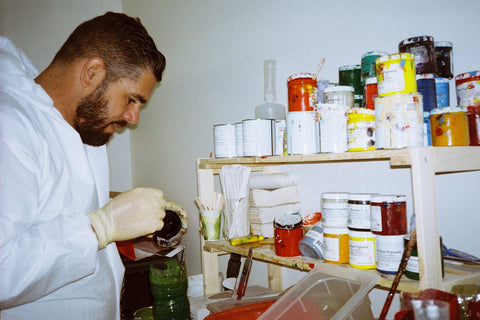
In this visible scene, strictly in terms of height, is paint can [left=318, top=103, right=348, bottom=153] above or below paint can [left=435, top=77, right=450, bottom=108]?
below

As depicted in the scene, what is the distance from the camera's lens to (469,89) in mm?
944

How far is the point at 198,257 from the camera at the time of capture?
7.25 ft

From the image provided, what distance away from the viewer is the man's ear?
1125mm

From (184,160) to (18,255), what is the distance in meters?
1.52

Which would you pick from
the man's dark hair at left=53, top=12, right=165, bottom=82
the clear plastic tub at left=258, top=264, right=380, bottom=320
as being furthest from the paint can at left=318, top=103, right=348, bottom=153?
the man's dark hair at left=53, top=12, right=165, bottom=82

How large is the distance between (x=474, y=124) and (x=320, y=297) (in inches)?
26.0

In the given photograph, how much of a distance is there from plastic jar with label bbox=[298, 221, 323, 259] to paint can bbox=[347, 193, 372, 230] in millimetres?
152

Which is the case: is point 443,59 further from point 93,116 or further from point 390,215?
point 93,116

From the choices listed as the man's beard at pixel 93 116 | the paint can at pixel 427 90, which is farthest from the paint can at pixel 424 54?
the man's beard at pixel 93 116

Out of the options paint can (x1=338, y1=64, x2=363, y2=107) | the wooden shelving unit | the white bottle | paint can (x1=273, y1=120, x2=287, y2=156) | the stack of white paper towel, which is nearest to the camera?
the wooden shelving unit

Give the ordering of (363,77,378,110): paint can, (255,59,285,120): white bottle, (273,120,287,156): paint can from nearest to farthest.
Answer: (363,77,378,110): paint can
(273,120,287,156): paint can
(255,59,285,120): white bottle

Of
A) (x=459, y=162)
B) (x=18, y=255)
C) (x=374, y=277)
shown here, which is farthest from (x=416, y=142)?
(x=18, y=255)

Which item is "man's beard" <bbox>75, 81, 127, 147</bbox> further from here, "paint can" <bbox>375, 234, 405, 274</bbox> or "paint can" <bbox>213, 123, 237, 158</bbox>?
"paint can" <bbox>375, 234, 405, 274</bbox>

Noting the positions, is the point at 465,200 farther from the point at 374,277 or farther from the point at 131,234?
the point at 131,234
